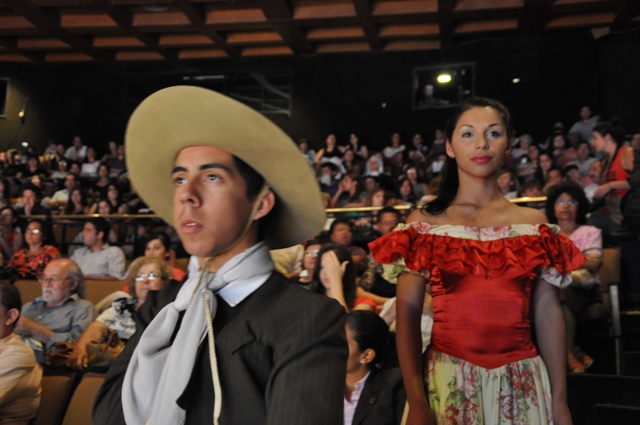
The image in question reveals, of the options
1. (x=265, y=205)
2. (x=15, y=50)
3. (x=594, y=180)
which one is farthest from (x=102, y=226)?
(x=15, y=50)

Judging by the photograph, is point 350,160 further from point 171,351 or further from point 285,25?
point 171,351

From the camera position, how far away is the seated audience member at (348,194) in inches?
323

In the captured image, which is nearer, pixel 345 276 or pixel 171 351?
pixel 171 351

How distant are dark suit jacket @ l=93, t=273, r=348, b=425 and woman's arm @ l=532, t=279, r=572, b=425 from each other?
33.1 inches

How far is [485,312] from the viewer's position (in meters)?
1.75

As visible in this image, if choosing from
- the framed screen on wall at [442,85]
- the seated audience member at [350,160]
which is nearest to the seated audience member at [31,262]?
the seated audience member at [350,160]

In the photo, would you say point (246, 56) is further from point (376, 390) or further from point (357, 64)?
point (376, 390)

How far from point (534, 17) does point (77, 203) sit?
779 cm

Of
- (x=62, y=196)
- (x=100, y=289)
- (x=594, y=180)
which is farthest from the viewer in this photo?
(x=62, y=196)

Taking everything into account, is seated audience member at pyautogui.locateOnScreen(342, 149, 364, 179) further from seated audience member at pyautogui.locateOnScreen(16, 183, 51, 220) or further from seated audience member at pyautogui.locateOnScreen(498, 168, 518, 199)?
seated audience member at pyautogui.locateOnScreen(16, 183, 51, 220)

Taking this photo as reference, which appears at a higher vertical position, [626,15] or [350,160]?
[626,15]

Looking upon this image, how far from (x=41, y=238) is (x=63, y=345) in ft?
10.7

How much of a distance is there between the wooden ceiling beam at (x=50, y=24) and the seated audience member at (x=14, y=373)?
8869mm

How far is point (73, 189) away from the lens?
30.8 ft
